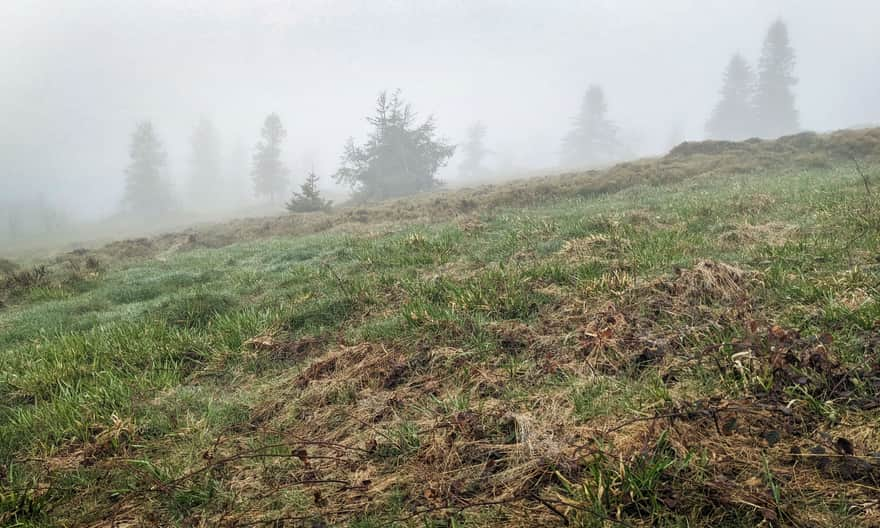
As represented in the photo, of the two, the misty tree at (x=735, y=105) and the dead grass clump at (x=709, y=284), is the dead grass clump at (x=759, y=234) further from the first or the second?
the misty tree at (x=735, y=105)

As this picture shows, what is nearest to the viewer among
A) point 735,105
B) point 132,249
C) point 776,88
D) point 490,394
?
point 490,394

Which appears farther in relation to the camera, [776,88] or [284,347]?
[776,88]

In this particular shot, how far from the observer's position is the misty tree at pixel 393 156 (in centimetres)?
4412

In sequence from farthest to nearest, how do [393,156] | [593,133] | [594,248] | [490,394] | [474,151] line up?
[474,151] < [593,133] < [393,156] < [594,248] < [490,394]

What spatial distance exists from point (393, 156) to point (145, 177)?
4545cm

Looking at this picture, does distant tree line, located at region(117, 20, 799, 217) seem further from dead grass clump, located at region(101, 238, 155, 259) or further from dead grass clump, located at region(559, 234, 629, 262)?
dead grass clump, located at region(559, 234, 629, 262)

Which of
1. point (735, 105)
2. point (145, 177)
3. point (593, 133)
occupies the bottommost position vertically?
point (145, 177)

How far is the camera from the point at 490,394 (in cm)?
407

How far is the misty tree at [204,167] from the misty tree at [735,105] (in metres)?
88.5

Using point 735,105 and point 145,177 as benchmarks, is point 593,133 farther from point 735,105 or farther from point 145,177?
point 145,177

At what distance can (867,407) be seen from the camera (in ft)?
9.52

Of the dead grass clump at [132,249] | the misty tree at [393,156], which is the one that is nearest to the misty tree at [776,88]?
the misty tree at [393,156]

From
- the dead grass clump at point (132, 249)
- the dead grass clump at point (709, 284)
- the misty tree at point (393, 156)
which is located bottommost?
the dead grass clump at point (132, 249)

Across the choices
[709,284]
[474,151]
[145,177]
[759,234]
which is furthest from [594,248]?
[474,151]
